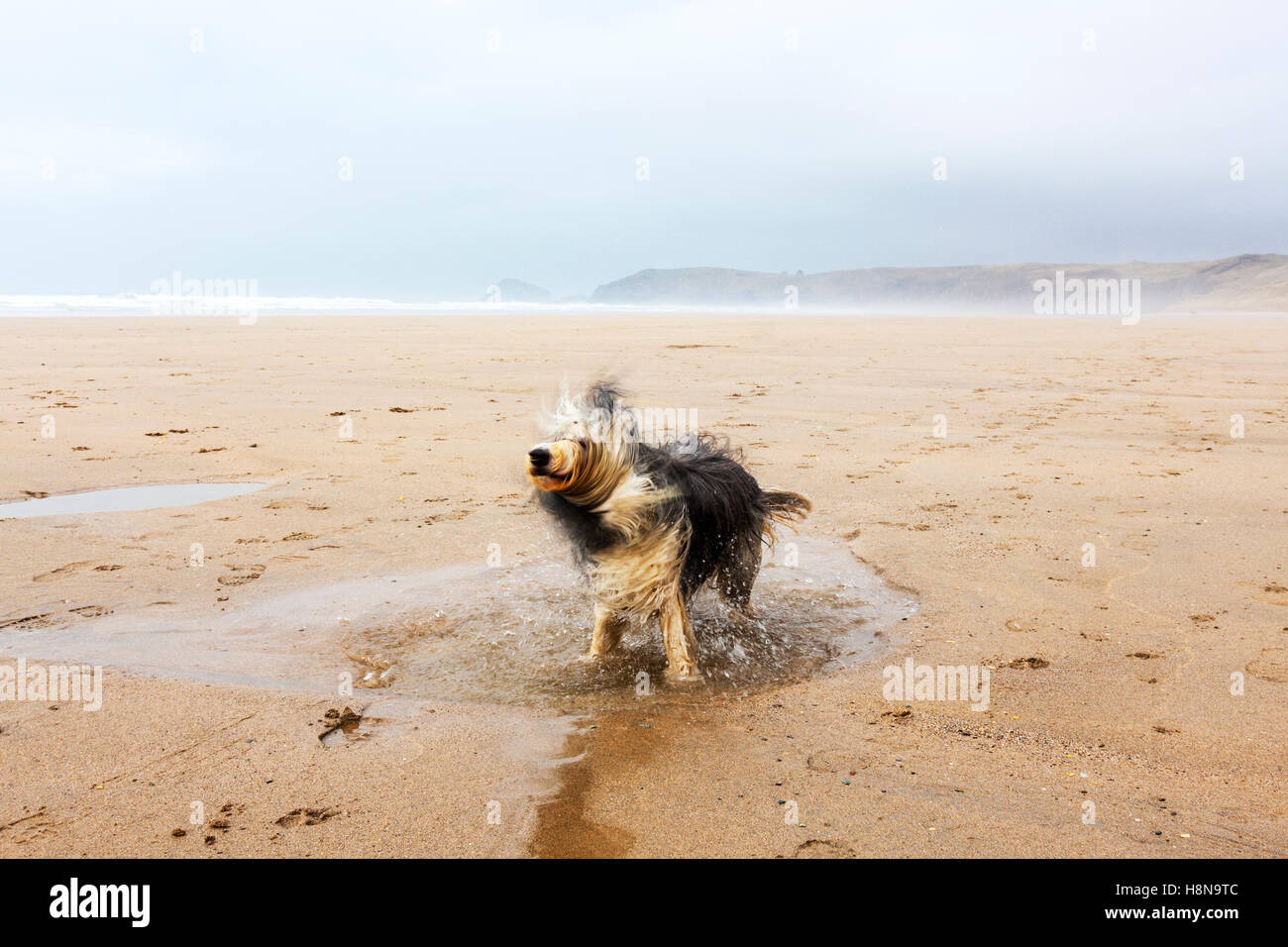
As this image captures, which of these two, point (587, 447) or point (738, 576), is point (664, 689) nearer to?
point (738, 576)

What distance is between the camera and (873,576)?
20.9ft

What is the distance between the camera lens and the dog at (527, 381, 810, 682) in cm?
425

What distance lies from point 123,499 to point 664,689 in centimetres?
562

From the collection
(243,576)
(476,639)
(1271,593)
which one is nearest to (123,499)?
(243,576)

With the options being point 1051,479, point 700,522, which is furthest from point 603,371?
point 1051,479

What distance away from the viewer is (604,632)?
5.04m

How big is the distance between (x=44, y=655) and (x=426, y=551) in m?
Result: 2.54

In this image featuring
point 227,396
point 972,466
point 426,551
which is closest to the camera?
point 426,551

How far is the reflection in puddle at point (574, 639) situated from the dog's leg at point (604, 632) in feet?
0.23

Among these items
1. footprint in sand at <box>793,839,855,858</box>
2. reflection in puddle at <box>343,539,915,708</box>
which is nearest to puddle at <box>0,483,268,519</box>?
reflection in puddle at <box>343,539,915,708</box>

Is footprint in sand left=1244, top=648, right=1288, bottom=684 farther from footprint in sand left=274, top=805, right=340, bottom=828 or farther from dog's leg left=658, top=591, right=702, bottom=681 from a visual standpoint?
footprint in sand left=274, top=805, right=340, bottom=828

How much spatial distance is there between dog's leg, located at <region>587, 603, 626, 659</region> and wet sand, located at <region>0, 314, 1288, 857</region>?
625 millimetres

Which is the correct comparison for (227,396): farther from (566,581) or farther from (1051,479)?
(1051,479)

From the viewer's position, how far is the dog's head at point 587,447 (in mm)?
4070
